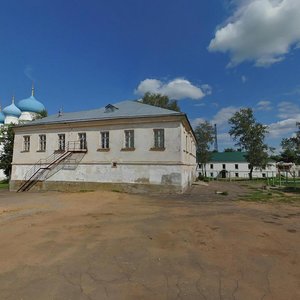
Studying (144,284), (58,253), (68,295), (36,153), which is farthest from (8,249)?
(36,153)

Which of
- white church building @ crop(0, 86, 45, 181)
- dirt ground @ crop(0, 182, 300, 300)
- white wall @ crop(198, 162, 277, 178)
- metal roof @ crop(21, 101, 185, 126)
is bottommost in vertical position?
dirt ground @ crop(0, 182, 300, 300)

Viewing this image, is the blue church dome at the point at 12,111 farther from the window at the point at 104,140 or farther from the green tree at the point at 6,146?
the window at the point at 104,140

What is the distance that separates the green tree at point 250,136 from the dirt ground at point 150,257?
119 feet

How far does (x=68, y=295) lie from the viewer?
402cm

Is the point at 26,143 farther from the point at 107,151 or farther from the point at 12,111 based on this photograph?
the point at 12,111

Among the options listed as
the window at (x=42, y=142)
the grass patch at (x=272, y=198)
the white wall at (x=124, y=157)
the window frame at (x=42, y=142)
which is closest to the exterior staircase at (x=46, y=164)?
the white wall at (x=124, y=157)

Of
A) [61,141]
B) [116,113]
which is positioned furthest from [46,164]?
[116,113]

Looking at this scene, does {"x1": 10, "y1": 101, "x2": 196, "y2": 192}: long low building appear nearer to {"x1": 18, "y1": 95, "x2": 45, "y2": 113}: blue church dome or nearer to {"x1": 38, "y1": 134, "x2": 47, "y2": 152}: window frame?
{"x1": 38, "y1": 134, "x2": 47, "y2": 152}: window frame

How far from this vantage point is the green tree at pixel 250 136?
44.3m

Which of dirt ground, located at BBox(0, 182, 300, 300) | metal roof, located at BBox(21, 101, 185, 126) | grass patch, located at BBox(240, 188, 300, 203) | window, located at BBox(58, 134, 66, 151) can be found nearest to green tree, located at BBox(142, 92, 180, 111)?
metal roof, located at BBox(21, 101, 185, 126)

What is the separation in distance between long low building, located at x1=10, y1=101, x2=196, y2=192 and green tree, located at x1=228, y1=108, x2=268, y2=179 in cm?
2741

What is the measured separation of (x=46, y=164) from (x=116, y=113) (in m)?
7.71

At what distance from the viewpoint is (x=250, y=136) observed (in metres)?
45.3

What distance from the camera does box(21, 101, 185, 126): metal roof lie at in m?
19.9
